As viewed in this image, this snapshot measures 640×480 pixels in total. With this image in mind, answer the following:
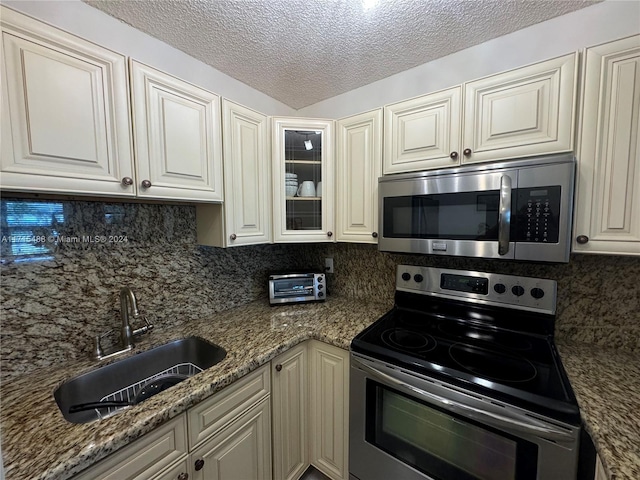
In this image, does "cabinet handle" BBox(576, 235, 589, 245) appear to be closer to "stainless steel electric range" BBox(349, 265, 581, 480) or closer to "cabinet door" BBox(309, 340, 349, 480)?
"stainless steel electric range" BBox(349, 265, 581, 480)

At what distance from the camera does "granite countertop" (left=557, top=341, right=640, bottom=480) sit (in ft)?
2.19

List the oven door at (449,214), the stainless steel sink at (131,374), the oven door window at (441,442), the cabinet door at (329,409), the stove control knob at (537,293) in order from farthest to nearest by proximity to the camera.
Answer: the cabinet door at (329,409)
the stove control knob at (537,293)
the oven door at (449,214)
the stainless steel sink at (131,374)
the oven door window at (441,442)

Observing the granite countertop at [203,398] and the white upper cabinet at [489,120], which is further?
the white upper cabinet at [489,120]

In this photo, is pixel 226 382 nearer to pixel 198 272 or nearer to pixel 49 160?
pixel 198 272

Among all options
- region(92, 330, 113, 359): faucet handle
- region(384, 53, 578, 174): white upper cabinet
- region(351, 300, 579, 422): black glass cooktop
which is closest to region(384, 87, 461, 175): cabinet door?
region(384, 53, 578, 174): white upper cabinet

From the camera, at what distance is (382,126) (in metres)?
1.51

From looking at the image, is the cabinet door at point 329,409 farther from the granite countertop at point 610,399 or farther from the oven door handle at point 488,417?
the granite countertop at point 610,399

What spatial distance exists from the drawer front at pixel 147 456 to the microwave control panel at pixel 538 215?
1.51m

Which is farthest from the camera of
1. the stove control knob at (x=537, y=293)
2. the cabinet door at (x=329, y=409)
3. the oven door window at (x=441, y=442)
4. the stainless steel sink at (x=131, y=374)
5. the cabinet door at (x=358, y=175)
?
the cabinet door at (x=358, y=175)

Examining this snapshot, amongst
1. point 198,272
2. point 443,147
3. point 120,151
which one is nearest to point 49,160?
point 120,151

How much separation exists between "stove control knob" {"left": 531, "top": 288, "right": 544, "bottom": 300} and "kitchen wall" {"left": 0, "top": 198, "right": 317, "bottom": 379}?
1.76 meters

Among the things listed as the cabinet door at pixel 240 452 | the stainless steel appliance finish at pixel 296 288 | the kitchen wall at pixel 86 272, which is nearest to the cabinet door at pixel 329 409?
the cabinet door at pixel 240 452

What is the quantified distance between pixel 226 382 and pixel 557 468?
1.15 metres

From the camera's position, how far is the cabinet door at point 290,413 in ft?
4.33
